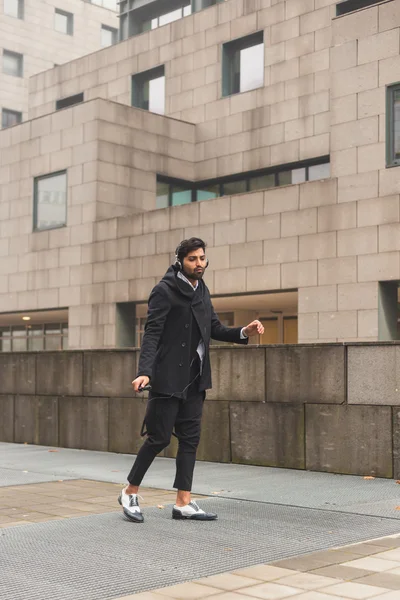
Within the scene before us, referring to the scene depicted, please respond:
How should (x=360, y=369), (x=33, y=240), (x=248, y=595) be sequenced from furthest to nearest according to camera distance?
(x=33, y=240), (x=360, y=369), (x=248, y=595)

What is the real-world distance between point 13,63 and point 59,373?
46.5 meters

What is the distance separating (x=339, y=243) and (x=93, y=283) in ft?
28.8

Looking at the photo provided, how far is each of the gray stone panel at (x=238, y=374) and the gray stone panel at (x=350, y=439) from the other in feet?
2.51

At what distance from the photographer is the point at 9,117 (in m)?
54.7

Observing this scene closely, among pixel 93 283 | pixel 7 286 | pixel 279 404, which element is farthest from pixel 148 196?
pixel 279 404

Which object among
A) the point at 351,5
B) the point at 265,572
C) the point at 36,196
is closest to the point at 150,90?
the point at 36,196

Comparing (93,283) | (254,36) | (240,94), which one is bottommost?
(93,283)

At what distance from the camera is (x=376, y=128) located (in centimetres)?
2136

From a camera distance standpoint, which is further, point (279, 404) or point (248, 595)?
point (279, 404)

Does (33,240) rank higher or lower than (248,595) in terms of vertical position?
higher

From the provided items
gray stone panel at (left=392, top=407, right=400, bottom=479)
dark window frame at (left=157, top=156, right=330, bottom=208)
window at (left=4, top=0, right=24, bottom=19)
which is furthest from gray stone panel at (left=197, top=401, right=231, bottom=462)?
window at (left=4, top=0, right=24, bottom=19)

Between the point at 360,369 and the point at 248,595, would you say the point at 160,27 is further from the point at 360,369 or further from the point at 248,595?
the point at 248,595

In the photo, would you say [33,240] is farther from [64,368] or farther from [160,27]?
[64,368]

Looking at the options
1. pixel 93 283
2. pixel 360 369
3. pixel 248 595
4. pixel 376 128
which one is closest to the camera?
pixel 248 595
